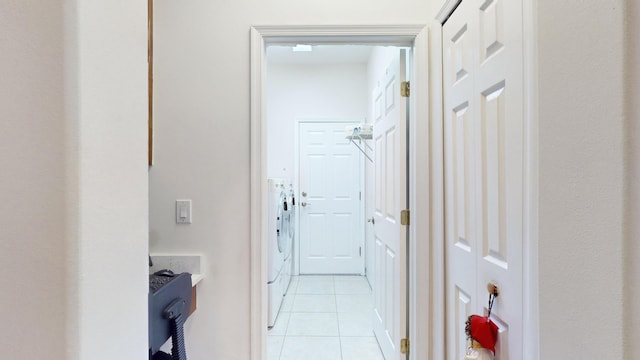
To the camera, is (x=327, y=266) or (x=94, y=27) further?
(x=327, y=266)

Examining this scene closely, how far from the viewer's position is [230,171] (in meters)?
1.78

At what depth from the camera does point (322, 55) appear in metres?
4.02

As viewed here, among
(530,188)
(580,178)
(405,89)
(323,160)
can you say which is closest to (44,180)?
(580,178)

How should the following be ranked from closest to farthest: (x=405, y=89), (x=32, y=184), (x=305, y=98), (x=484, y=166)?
(x=32, y=184) < (x=484, y=166) < (x=405, y=89) < (x=305, y=98)

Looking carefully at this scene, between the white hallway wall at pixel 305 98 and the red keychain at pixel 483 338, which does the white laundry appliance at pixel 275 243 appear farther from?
the red keychain at pixel 483 338

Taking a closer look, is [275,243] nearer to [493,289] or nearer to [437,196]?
[437,196]

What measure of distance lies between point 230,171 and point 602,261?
5.03ft

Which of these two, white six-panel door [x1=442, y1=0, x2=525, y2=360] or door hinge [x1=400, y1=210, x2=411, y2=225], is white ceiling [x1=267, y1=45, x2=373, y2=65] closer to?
white six-panel door [x1=442, y1=0, x2=525, y2=360]

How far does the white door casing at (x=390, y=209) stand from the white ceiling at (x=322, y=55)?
146cm

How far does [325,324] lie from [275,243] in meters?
0.83

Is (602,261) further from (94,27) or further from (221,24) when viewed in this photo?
(221,24)

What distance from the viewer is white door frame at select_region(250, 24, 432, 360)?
174 centimetres

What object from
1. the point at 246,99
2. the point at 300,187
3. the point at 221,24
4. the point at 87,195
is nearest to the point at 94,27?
the point at 87,195

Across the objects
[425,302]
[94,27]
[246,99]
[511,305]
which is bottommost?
[425,302]
